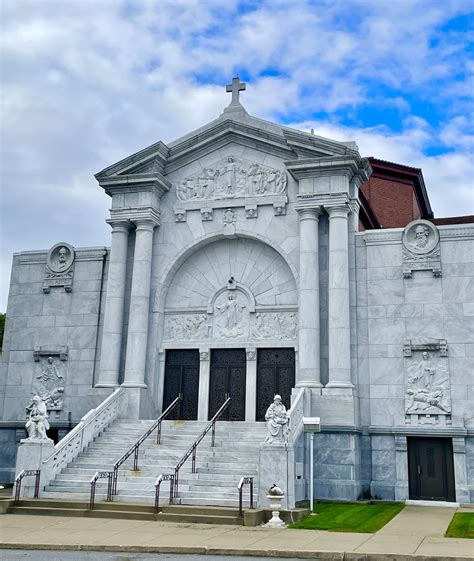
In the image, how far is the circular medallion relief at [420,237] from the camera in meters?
24.6

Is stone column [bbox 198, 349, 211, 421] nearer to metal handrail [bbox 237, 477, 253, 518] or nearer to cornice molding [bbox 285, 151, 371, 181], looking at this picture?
metal handrail [bbox 237, 477, 253, 518]

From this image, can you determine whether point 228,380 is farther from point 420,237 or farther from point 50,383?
point 420,237

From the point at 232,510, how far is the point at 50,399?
41.4ft

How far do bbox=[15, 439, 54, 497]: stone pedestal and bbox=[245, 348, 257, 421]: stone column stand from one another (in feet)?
24.6

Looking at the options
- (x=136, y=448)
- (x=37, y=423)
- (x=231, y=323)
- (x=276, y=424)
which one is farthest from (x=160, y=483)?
(x=231, y=323)

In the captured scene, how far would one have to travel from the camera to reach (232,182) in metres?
27.7

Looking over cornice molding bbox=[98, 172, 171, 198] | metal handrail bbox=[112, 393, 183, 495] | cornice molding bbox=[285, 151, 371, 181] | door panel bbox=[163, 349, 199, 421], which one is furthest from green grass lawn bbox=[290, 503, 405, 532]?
cornice molding bbox=[98, 172, 171, 198]

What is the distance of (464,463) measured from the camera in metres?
22.6

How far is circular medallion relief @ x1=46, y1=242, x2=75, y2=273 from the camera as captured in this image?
1148 inches

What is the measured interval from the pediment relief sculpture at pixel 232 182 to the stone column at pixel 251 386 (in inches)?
244

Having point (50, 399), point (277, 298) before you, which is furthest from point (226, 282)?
point (50, 399)

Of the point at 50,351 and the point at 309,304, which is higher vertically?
the point at 309,304

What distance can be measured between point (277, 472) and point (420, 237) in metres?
10.5

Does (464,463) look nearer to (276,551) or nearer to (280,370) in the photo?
(280,370)
